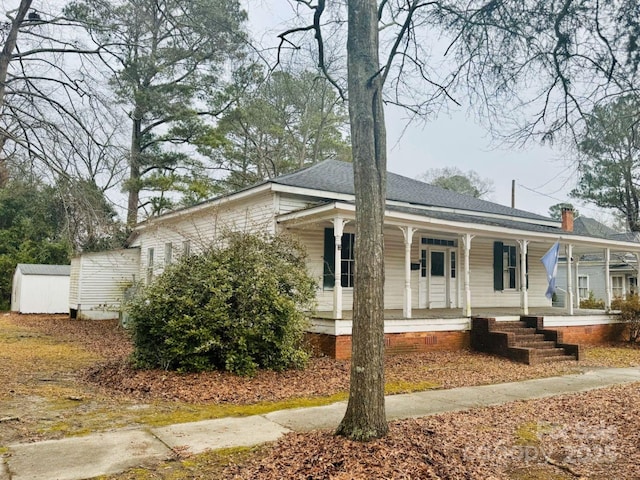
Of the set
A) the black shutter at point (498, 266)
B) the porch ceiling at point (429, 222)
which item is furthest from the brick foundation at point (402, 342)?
the black shutter at point (498, 266)

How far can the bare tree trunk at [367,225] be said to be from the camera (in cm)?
453

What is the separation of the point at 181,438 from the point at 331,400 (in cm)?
248

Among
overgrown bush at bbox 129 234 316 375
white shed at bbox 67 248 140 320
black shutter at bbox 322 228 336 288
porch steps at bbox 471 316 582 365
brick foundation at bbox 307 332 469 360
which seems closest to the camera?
overgrown bush at bbox 129 234 316 375

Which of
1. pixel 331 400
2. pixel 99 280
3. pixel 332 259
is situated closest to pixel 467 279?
pixel 332 259

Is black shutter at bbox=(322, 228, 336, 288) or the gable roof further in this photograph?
the gable roof

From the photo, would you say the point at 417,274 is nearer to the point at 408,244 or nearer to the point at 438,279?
the point at 438,279

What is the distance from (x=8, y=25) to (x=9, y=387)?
6797 mm

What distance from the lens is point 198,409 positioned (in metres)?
6.37

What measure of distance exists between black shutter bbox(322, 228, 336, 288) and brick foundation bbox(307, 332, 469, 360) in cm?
225

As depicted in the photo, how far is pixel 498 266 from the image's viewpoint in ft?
55.2

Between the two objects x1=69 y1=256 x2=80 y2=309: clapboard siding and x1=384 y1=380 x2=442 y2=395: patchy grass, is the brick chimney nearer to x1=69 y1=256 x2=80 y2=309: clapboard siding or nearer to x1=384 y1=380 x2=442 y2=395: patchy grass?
x1=384 y1=380 x2=442 y2=395: patchy grass

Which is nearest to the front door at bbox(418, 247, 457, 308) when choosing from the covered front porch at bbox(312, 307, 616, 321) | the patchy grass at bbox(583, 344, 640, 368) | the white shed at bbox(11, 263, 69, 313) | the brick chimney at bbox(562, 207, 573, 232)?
the covered front porch at bbox(312, 307, 616, 321)

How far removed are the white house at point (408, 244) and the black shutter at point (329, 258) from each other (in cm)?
3

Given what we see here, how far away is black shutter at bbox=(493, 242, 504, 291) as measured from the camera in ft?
54.9
